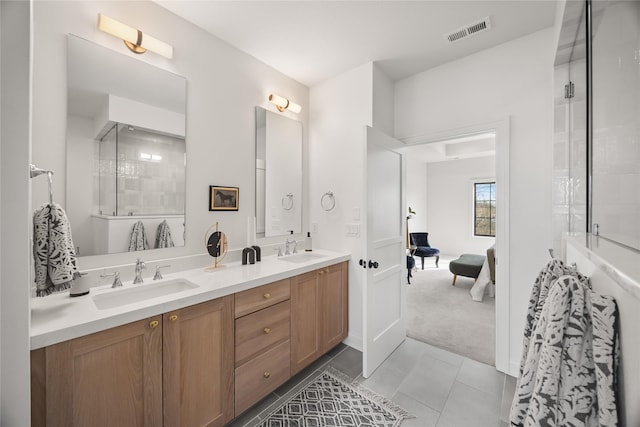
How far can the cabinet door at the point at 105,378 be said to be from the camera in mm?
1004

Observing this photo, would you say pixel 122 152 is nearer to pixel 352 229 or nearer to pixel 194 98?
pixel 194 98

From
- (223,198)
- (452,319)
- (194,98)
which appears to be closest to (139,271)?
(223,198)

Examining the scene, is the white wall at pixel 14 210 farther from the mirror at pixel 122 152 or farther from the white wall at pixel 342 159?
the white wall at pixel 342 159

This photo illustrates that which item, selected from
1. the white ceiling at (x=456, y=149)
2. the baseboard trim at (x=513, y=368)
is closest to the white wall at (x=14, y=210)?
the baseboard trim at (x=513, y=368)

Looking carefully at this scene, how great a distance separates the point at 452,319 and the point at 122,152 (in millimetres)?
3630

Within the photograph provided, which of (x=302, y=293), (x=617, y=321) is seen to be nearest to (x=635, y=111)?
(x=617, y=321)

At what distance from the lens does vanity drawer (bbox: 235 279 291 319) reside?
163cm

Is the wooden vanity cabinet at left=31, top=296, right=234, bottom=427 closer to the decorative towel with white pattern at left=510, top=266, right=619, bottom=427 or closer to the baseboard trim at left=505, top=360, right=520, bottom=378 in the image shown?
the decorative towel with white pattern at left=510, top=266, right=619, bottom=427

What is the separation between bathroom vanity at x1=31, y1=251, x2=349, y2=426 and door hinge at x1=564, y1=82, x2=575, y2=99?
6.61 feet

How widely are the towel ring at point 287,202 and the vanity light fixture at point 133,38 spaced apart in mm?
1455

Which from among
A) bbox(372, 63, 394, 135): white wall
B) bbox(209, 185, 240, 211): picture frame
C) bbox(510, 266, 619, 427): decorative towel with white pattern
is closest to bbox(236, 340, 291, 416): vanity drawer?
bbox(209, 185, 240, 211): picture frame

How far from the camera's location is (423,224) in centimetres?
730

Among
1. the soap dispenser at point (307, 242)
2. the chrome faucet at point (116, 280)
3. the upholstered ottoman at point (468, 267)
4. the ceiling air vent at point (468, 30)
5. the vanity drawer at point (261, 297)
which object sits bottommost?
the upholstered ottoman at point (468, 267)

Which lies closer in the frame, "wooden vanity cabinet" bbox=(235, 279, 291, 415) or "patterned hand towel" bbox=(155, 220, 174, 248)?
"wooden vanity cabinet" bbox=(235, 279, 291, 415)
